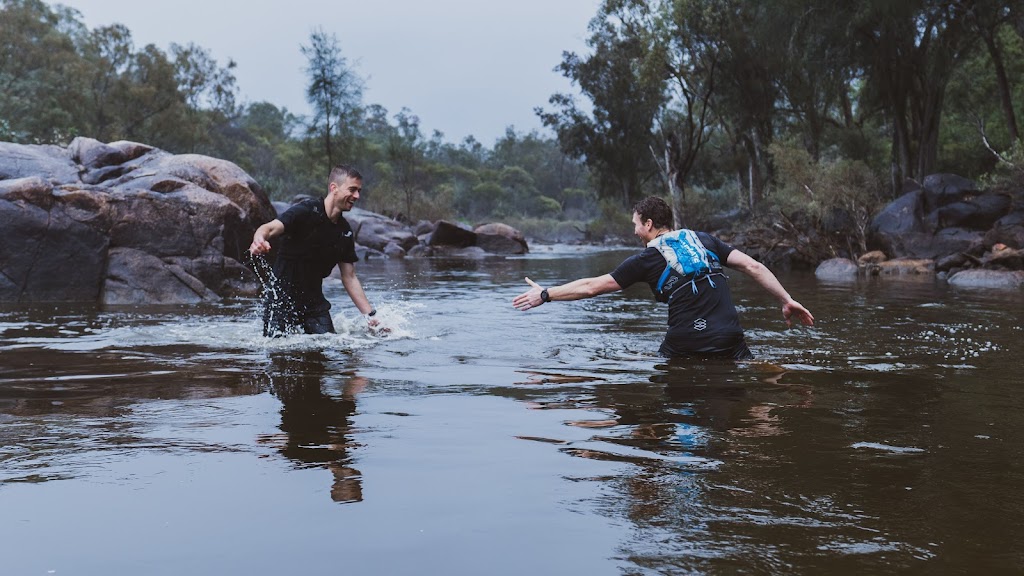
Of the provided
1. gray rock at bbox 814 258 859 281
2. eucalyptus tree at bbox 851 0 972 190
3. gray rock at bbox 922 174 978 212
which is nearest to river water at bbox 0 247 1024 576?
gray rock at bbox 814 258 859 281

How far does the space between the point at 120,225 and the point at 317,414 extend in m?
10.0

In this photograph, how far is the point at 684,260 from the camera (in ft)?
20.2

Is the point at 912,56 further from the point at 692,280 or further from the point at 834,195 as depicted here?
the point at 692,280

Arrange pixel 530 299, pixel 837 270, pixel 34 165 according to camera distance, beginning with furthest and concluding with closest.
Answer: pixel 837 270, pixel 34 165, pixel 530 299

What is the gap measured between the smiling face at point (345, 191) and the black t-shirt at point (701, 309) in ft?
8.03

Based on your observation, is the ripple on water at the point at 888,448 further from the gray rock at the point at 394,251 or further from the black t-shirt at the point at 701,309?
the gray rock at the point at 394,251

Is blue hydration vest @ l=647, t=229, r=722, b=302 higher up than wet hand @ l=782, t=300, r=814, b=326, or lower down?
higher up

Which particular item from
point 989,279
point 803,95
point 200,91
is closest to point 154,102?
point 200,91

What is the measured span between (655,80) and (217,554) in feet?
120

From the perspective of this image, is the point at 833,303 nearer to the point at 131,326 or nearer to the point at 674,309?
the point at 674,309

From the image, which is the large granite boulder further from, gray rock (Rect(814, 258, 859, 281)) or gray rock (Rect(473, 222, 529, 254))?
gray rock (Rect(473, 222, 529, 254))

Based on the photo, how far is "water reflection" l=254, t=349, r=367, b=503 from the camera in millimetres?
3404

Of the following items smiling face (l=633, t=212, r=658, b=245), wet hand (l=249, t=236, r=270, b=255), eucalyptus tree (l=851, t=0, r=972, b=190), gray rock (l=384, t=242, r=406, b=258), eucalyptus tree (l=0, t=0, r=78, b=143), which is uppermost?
eucalyptus tree (l=0, t=0, r=78, b=143)

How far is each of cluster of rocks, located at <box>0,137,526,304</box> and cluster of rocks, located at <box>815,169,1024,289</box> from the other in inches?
540
